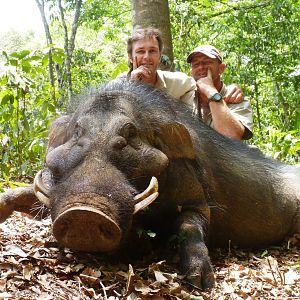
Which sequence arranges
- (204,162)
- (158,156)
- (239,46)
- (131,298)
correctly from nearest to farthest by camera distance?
1. (131,298)
2. (158,156)
3. (204,162)
4. (239,46)

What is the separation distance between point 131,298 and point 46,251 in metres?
0.86

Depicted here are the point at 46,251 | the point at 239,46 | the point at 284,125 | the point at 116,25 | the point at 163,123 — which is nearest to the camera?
the point at 46,251

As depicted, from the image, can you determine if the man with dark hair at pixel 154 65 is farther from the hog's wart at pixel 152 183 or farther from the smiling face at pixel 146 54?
the hog's wart at pixel 152 183

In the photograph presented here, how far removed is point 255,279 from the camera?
3.40 meters

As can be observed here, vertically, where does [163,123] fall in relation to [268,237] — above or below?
above

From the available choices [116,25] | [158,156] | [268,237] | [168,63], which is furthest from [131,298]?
[116,25]

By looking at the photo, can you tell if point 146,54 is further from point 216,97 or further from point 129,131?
point 129,131

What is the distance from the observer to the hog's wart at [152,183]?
3.01 meters

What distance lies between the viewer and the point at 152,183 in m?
3.30

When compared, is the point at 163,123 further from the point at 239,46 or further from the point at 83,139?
the point at 239,46

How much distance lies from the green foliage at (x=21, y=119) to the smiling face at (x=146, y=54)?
1536 millimetres

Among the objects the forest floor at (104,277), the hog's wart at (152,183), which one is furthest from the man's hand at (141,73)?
the forest floor at (104,277)

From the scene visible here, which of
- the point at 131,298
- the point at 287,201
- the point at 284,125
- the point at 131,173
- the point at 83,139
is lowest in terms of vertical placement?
the point at 284,125

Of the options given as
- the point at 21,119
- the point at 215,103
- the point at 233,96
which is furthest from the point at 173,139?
the point at 21,119
